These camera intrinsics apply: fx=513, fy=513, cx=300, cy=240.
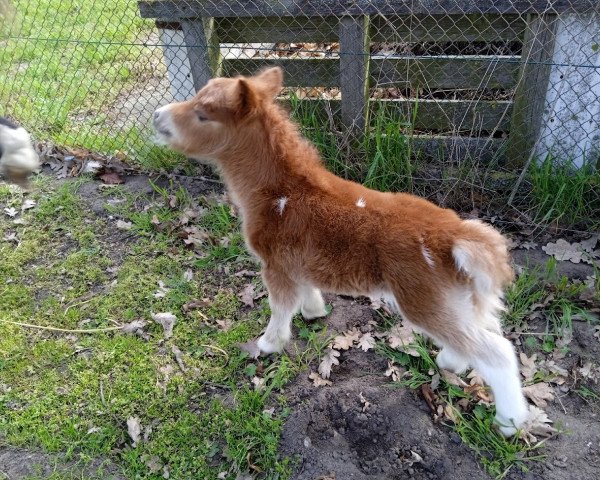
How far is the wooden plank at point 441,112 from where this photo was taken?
4121mm

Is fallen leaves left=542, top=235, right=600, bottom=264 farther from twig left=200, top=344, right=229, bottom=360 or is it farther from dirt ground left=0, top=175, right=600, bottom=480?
twig left=200, top=344, right=229, bottom=360

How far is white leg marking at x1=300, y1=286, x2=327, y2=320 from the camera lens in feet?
11.1

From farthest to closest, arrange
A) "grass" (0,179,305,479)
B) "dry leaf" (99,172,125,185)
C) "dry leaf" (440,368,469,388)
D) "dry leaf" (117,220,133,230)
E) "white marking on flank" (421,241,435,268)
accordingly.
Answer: "dry leaf" (99,172,125,185), "dry leaf" (117,220,133,230), "dry leaf" (440,368,469,388), "grass" (0,179,305,479), "white marking on flank" (421,241,435,268)

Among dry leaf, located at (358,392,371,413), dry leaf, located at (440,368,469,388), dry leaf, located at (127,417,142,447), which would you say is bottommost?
dry leaf, located at (127,417,142,447)

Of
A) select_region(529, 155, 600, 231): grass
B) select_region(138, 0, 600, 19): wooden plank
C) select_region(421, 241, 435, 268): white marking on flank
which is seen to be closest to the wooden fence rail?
select_region(138, 0, 600, 19): wooden plank

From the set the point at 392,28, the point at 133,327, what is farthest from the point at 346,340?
the point at 392,28

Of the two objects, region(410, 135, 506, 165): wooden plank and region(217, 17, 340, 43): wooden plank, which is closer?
region(217, 17, 340, 43): wooden plank

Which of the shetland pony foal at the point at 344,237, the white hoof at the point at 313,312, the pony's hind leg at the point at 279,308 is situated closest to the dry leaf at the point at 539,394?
the shetland pony foal at the point at 344,237

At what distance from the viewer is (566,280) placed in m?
3.46

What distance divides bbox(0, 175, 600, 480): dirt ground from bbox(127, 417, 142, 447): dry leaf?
17 cm

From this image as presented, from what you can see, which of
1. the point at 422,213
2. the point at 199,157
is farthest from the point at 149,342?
the point at 422,213

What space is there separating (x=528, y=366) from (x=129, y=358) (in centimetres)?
253

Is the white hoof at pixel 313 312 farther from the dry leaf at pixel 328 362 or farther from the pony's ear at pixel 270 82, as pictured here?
the pony's ear at pixel 270 82

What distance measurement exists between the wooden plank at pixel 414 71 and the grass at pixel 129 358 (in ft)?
4.41
